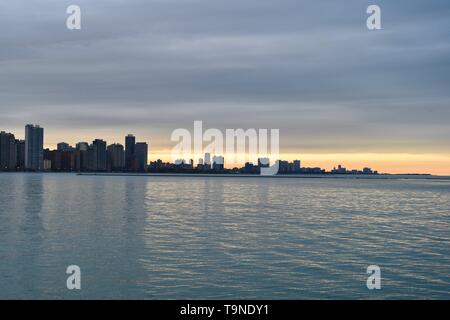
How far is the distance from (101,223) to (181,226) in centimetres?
982

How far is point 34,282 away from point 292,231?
99.4 feet

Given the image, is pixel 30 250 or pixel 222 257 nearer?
pixel 222 257

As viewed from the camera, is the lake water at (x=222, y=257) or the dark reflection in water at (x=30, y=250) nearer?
the lake water at (x=222, y=257)

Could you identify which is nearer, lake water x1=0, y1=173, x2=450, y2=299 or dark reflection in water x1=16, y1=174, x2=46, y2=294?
lake water x1=0, y1=173, x2=450, y2=299

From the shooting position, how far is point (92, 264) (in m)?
36.5

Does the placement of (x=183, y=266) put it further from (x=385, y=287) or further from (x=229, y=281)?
(x=385, y=287)

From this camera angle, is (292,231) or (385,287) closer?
(385,287)

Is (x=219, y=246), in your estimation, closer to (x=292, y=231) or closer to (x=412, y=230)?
(x=292, y=231)

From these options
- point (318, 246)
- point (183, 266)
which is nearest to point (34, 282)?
point (183, 266)

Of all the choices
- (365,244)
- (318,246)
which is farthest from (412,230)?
(318,246)
